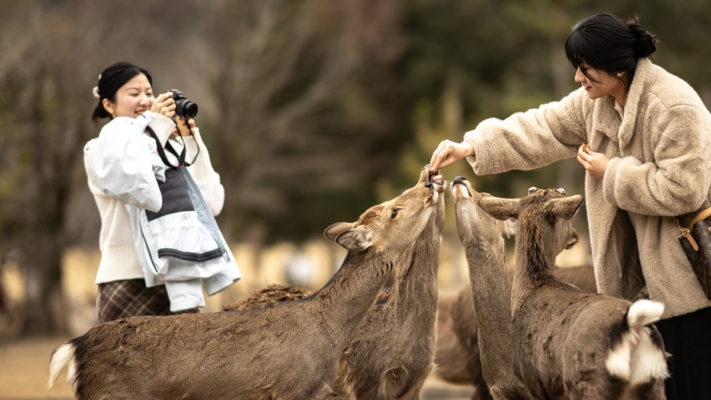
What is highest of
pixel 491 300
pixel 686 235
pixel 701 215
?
pixel 701 215

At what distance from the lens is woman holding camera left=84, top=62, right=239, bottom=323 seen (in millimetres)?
6395

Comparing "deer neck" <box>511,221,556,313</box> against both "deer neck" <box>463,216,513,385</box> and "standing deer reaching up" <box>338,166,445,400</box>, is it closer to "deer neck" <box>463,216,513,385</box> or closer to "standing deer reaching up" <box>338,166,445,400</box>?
"deer neck" <box>463,216,513,385</box>

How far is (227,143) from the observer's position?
27062 mm

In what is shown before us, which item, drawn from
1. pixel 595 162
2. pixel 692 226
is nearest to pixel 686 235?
pixel 692 226

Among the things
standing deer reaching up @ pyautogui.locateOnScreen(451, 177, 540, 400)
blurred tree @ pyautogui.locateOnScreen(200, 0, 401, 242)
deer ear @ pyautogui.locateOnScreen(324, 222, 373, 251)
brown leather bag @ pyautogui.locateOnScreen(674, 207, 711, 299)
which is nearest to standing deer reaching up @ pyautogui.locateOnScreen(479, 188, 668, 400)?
standing deer reaching up @ pyautogui.locateOnScreen(451, 177, 540, 400)

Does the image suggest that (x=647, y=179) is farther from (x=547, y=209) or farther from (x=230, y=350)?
(x=230, y=350)

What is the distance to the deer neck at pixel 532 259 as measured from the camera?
5957 mm

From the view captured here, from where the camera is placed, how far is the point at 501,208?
6273 millimetres

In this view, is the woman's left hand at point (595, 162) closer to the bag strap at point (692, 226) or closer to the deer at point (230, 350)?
the bag strap at point (692, 226)

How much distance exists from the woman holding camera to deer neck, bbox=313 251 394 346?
0.84 m

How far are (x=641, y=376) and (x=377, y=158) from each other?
2806 cm

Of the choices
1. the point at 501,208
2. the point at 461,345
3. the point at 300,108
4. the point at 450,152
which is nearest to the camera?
the point at 501,208

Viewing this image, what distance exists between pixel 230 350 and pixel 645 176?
2646 mm

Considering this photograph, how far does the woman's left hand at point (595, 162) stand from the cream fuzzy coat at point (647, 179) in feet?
0.29
